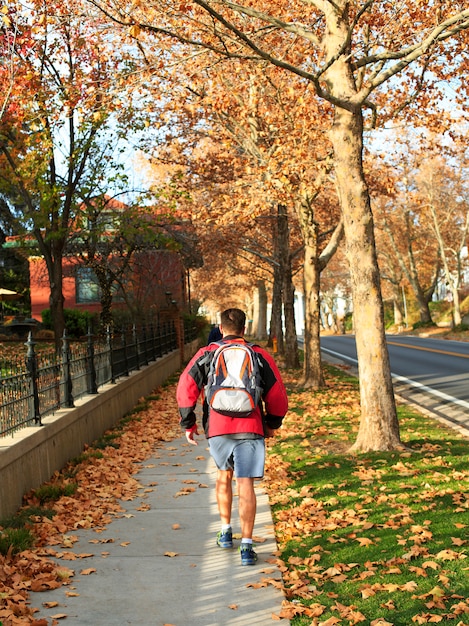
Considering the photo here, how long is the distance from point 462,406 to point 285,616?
1127 cm

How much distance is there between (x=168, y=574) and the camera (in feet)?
20.4

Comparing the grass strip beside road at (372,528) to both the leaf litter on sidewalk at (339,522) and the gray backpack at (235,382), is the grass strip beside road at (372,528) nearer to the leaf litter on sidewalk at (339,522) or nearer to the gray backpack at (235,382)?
the leaf litter on sidewalk at (339,522)

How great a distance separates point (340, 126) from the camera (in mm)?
11055

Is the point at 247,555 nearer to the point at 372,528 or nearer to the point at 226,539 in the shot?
the point at 226,539

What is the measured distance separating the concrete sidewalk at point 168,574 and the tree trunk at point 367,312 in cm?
289

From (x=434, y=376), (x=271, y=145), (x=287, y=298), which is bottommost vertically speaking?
(x=434, y=376)

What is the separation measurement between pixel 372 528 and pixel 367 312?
4.21 meters

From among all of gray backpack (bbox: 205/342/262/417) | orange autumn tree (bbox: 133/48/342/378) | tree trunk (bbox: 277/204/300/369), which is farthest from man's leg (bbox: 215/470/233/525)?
tree trunk (bbox: 277/204/300/369)

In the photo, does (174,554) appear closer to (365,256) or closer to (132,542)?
(132,542)

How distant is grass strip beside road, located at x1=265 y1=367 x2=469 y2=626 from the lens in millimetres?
5230

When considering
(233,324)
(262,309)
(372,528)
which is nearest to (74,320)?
(262,309)

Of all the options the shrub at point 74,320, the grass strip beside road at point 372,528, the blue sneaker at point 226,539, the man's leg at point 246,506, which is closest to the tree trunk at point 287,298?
the shrub at point 74,320

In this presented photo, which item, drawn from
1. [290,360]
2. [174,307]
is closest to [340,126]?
[290,360]

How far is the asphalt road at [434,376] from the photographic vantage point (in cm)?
1616
